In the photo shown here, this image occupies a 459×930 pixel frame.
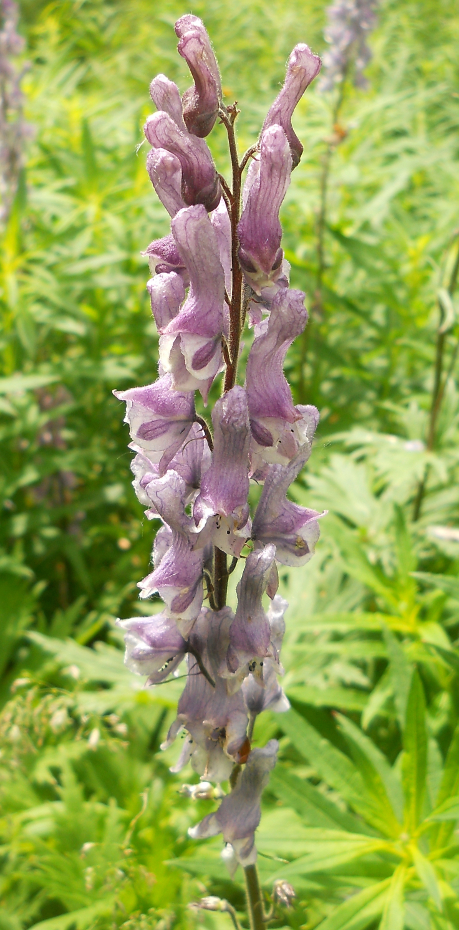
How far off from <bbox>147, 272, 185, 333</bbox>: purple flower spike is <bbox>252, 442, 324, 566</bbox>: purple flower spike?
31 centimetres

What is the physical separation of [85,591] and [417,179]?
12.6ft

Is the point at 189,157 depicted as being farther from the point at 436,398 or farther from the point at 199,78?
the point at 436,398

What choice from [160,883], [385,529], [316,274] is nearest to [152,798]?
[160,883]

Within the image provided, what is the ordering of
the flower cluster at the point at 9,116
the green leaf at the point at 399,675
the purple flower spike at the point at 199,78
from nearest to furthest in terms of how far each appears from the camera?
1. the purple flower spike at the point at 199,78
2. the green leaf at the point at 399,675
3. the flower cluster at the point at 9,116

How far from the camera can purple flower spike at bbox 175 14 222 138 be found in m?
1.00

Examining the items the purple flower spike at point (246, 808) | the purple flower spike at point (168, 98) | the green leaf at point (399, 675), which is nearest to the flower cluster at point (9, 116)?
the purple flower spike at point (168, 98)

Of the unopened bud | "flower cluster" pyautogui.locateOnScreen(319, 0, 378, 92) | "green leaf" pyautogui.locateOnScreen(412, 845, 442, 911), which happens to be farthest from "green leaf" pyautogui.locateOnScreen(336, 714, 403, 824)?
"flower cluster" pyautogui.locateOnScreen(319, 0, 378, 92)

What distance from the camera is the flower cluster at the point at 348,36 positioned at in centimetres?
422

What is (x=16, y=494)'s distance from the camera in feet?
12.4

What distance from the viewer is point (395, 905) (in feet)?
4.98

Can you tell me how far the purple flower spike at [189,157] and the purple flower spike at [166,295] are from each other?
13cm

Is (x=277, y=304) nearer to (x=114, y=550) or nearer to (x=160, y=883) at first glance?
(x=160, y=883)

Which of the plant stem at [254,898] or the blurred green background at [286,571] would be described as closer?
the plant stem at [254,898]

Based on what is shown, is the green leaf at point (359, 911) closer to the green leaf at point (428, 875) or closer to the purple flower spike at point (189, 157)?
the green leaf at point (428, 875)
